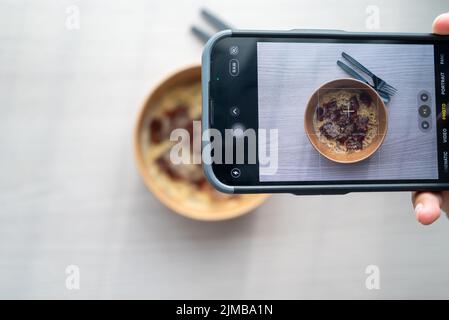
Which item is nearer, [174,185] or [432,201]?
[432,201]

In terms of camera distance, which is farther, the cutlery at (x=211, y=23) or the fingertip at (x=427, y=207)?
the cutlery at (x=211, y=23)

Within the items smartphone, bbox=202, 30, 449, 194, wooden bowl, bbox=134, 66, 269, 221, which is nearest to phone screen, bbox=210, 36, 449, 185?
smartphone, bbox=202, 30, 449, 194

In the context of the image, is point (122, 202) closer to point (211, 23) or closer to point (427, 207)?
point (211, 23)

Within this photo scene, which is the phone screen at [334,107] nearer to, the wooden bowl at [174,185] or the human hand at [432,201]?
the human hand at [432,201]

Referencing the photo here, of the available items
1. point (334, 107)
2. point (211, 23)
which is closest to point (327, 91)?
point (334, 107)

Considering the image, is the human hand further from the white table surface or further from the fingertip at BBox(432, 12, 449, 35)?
the white table surface

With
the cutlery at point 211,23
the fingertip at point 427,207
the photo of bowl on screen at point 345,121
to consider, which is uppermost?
the cutlery at point 211,23

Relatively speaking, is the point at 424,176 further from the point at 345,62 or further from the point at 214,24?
the point at 214,24

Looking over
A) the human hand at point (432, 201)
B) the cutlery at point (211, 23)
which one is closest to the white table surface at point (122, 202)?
the cutlery at point (211, 23)
